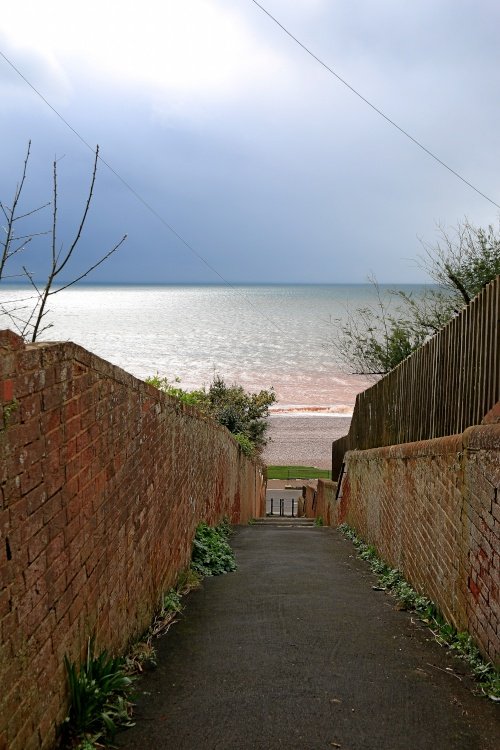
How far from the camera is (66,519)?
3.45m

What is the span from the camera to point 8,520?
270 centimetres

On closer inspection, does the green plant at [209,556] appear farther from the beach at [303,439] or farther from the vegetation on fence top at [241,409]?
the beach at [303,439]

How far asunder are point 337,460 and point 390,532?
1197 cm

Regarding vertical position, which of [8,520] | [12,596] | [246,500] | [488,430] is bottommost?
[246,500]

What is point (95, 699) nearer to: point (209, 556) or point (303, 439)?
point (209, 556)

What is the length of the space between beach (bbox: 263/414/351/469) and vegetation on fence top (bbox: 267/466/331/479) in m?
1.21

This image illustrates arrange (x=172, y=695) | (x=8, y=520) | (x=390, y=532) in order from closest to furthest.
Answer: (x=8, y=520) → (x=172, y=695) → (x=390, y=532)

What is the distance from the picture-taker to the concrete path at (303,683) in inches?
149

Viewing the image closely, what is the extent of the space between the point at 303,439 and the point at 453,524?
1749 inches

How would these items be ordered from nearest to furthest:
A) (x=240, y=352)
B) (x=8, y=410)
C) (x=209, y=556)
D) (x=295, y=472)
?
(x=8, y=410)
(x=209, y=556)
(x=295, y=472)
(x=240, y=352)

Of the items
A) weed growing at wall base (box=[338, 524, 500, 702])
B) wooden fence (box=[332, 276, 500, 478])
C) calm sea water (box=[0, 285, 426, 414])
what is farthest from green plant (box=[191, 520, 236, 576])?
calm sea water (box=[0, 285, 426, 414])

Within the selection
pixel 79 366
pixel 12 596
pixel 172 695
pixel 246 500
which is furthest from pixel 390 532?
pixel 246 500

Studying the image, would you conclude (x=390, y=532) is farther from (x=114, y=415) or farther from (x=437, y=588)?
(x=114, y=415)

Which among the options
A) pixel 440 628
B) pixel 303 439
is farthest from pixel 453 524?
pixel 303 439
